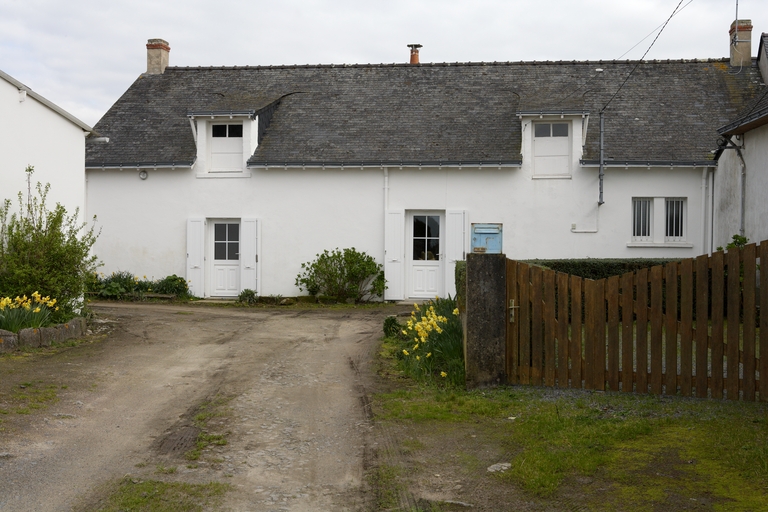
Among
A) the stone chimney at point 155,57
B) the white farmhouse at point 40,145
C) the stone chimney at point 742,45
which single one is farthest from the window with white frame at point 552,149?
the stone chimney at point 155,57

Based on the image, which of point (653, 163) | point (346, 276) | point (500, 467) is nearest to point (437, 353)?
point (500, 467)

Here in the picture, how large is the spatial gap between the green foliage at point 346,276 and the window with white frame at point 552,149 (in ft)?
15.9

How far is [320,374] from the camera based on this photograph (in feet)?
32.0

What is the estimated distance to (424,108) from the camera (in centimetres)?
2103

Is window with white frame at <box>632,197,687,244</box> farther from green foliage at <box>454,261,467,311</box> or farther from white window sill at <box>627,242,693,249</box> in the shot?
green foliage at <box>454,261,467,311</box>

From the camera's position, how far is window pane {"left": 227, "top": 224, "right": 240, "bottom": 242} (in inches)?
797

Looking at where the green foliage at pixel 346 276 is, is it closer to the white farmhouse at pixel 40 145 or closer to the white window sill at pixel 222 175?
the white window sill at pixel 222 175

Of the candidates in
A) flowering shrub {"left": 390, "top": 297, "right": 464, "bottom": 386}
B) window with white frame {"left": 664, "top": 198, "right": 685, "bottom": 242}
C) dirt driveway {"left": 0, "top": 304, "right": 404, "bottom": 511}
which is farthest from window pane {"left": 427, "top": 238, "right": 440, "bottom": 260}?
flowering shrub {"left": 390, "top": 297, "right": 464, "bottom": 386}

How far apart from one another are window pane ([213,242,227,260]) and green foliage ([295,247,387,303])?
7.67ft

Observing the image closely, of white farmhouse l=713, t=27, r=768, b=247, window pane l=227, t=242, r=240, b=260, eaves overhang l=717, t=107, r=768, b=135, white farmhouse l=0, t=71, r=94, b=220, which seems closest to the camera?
white farmhouse l=0, t=71, r=94, b=220

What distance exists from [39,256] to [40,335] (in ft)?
5.45

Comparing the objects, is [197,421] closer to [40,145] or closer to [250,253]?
[40,145]

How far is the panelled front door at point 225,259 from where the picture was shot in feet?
65.8

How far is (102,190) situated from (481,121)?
A: 10.3 meters
